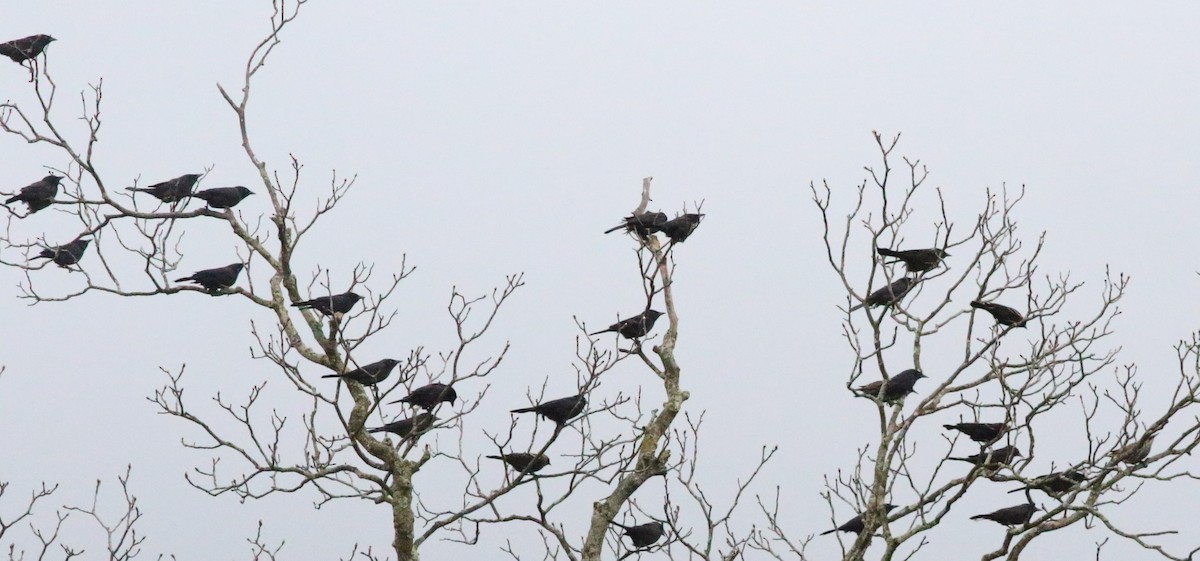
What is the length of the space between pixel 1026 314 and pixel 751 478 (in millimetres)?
2365

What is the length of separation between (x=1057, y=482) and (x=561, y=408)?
2.87 m

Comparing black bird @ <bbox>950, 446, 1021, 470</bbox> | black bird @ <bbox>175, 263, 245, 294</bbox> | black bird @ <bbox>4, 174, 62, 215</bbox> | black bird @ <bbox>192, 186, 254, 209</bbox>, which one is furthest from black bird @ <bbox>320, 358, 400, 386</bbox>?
black bird @ <bbox>950, 446, 1021, 470</bbox>

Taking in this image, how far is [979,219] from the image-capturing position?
6.53 meters

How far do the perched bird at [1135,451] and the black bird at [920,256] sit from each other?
1.42 meters

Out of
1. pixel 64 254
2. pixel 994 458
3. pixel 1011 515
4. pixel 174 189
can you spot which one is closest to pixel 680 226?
pixel 994 458

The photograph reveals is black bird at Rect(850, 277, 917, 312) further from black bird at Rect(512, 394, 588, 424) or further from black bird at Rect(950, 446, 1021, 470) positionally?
black bird at Rect(512, 394, 588, 424)

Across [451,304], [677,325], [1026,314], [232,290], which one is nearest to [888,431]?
[1026,314]

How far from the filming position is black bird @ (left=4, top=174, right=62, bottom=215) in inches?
302

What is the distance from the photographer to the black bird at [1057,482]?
20.6 ft

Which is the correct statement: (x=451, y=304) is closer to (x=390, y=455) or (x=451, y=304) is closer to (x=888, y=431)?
(x=390, y=455)

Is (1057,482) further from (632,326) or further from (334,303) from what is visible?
(334,303)

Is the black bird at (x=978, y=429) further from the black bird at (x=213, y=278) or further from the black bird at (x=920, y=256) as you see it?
the black bird at (x=213, y=278)

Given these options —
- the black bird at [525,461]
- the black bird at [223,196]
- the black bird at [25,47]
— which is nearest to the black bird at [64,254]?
the black bird at [223,196]

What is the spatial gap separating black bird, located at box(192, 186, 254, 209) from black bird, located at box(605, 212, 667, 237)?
2.69 m
